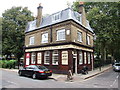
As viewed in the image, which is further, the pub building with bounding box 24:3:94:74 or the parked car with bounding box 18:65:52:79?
the pub building with bounding box 24:3:94:74

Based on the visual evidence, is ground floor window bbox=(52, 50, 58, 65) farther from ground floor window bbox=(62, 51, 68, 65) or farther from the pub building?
ground floor window bbox=(62, 51, 68, 65)

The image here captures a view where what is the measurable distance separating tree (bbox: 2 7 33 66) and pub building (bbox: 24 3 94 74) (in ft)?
31.8

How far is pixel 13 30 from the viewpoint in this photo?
31828mm

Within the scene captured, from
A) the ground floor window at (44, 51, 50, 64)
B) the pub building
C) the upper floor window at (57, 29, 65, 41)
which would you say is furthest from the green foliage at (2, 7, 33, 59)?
the upper floor window at (57, 29, 65, 41)

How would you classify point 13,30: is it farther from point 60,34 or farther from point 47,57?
point 60,34

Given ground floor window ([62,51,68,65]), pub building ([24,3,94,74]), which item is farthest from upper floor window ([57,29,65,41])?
ground floor window ([62,51,68,65])

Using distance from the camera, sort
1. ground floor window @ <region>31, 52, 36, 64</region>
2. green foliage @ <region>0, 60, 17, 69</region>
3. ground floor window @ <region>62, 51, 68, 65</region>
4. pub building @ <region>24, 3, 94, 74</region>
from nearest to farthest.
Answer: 1. ground floor window @ <region>62, 51, 68, 65</region>
2. pub building @ <region>24, 3, 94, 74</region>
3. ground floor window @ <region>31, 52, 36, 64</region>
4. green foliage @ <region>0, 60, 17, 69</region>

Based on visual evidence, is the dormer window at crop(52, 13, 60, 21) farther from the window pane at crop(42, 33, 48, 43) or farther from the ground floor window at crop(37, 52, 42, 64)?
the ground floor window at crop(37, 52, 42, 64)

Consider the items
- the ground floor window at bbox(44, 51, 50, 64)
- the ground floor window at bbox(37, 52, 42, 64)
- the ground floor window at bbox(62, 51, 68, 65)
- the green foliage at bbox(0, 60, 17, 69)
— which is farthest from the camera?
the green foliage at bbox(0, 60, 17, 69)

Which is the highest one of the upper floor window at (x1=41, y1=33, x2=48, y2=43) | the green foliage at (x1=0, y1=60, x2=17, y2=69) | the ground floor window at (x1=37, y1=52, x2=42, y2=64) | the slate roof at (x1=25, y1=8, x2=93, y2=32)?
the slate roof at (x1=25, y1=8, x2=93, y2=32)

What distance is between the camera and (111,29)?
2247cm

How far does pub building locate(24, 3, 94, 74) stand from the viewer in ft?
55.4

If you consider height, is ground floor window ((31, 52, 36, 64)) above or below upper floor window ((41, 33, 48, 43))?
below

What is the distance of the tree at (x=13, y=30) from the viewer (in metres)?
31.5
